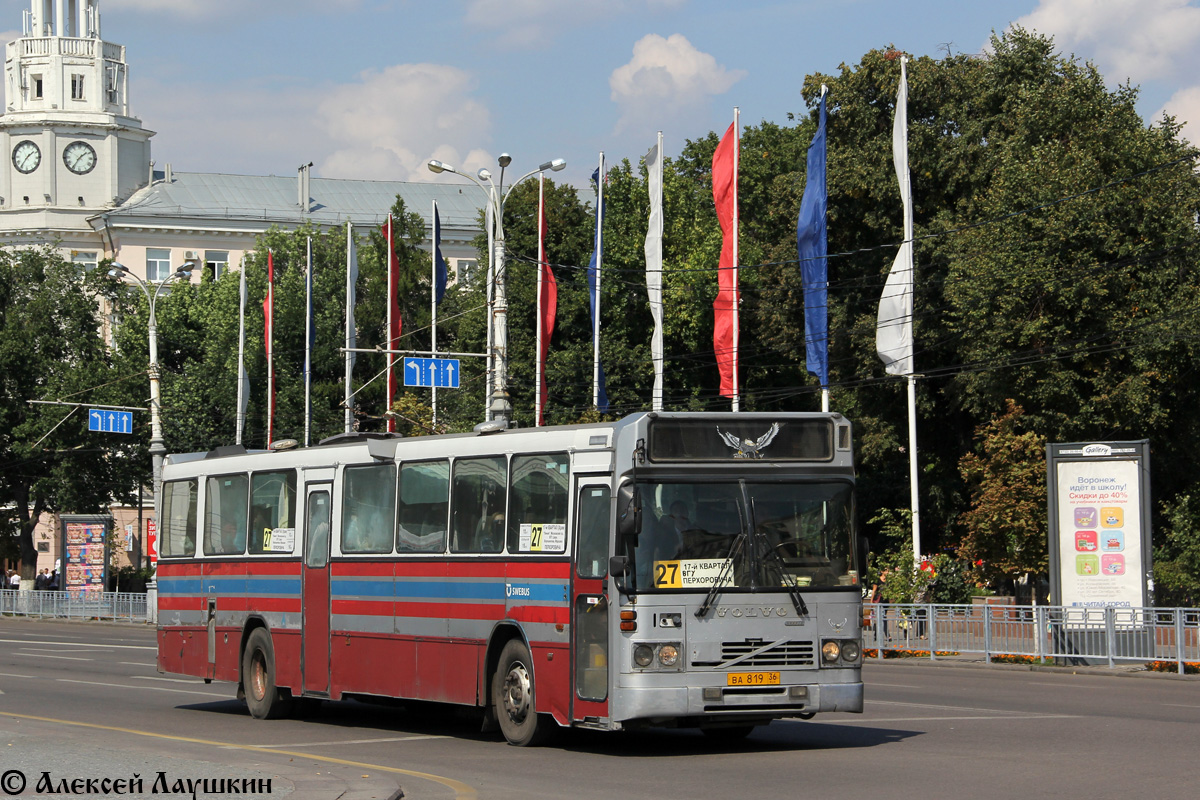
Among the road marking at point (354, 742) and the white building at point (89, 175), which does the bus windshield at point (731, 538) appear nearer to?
the road marking at point (354, 742)

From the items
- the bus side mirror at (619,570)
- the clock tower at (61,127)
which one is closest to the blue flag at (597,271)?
the bus side mirror at (619,570)

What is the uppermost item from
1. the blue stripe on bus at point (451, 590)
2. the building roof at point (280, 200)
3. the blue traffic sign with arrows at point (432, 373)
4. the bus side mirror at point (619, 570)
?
the building roof at point (280, 200)

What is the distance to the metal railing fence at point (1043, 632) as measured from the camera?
26734 mm

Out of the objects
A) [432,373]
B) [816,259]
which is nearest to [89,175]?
[432,373]

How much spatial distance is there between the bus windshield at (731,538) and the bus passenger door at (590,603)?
16.4 inches

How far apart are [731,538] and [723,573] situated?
313 millimetres

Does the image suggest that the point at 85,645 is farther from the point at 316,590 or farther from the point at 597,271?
the point at 316,590

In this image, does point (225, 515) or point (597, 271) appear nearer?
point (225, 515)

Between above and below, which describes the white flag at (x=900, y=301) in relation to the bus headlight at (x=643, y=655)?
above

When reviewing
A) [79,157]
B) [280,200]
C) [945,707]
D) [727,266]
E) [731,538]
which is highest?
[79,157]

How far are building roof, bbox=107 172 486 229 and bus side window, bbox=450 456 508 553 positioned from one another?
286ft

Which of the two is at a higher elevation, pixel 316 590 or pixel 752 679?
pixel 316 590

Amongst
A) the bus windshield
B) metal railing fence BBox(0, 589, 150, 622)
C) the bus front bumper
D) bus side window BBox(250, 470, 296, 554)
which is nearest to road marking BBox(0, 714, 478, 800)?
the bus front bumper

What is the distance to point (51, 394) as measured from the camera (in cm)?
7331
